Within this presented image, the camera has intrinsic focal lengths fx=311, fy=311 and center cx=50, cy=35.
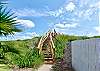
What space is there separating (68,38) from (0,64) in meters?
12.4

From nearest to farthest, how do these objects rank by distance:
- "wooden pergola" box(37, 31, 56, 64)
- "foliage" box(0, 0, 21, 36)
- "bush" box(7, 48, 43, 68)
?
"foliage" box(0, 0, 21, 36) < "bush" box(7, 48, 43, 68) < "wooden pergola" box(37, 31, 56, 64)

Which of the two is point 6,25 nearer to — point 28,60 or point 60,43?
point 28,60

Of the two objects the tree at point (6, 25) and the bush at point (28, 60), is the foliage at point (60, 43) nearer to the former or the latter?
the bush at point (28, 60)

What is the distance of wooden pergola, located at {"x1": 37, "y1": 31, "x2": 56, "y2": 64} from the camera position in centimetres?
1602

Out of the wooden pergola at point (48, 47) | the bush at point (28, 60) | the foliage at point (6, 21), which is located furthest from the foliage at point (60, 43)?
the foliage at point (6, 21)

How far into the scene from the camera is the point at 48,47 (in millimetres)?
16781

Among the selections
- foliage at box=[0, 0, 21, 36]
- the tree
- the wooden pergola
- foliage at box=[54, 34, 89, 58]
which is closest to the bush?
Result: the wooden pergola

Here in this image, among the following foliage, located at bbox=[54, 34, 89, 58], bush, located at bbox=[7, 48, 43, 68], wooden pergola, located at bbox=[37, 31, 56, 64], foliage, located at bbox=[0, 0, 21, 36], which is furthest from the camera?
wooden pergola, located at bbox=[37, 31, 56, 64]

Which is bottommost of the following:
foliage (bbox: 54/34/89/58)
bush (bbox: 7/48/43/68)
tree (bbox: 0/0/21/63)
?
bush (bbox: 7/48/43/68)

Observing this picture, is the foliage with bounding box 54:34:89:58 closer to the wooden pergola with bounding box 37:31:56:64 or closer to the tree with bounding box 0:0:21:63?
the wooden pergola with bounding box 37:31:56:64

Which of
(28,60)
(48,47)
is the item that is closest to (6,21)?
(28,60)

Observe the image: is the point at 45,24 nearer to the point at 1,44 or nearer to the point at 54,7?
the point at 54,7

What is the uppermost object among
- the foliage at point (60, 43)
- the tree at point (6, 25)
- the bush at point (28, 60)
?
the tree at point (6, 25)

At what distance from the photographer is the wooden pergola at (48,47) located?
16016 mm
